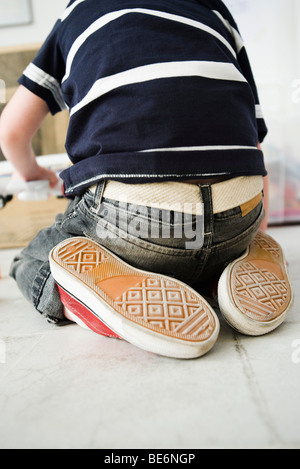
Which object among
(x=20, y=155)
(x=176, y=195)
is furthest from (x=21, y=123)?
(x=176, y=195)

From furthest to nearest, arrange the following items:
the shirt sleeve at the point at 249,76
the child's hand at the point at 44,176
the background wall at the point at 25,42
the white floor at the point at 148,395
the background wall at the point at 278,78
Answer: the background wall at the point at 25,42 < the background wall at the point at 278,78 < the child's hand at the point at 44,176 < the shirt sleeve at the point at 249,76 < the white floor at the point at 148,395

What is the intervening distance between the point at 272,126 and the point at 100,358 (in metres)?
1.58

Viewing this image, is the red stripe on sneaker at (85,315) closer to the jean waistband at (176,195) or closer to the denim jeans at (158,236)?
the denim jeans at (158,236)

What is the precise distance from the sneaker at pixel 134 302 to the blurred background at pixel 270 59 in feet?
4.59

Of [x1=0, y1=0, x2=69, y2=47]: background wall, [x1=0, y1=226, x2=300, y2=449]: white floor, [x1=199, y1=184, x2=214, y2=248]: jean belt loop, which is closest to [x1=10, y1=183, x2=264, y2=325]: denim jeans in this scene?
[x1=199, y1=184, x2=214, y2=248]: jean belt loop

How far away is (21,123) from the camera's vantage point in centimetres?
85

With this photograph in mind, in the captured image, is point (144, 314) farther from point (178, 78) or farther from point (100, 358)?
point (178, 78)

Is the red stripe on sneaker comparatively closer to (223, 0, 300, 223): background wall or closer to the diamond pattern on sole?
the diamond pattern on sole

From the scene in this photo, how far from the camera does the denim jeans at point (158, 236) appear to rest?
24.6 inches

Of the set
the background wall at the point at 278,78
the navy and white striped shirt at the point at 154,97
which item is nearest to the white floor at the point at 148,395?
the navy and white striped shirt at the point at 154,97

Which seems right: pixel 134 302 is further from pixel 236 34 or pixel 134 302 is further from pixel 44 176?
pixel 44 176

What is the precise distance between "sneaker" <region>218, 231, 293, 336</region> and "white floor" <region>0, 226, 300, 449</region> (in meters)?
0.03

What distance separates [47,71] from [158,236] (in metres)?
0.42
